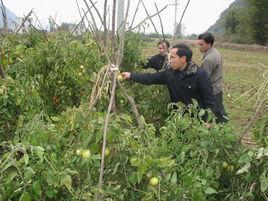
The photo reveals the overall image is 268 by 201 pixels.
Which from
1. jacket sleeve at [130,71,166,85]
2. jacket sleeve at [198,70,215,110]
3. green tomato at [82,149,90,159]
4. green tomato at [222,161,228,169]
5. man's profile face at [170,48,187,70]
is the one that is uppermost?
man's profile face at [170,48,187,70]

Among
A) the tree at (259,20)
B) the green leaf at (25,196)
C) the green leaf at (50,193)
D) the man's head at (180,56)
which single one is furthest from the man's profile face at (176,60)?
the tree at (259,20)

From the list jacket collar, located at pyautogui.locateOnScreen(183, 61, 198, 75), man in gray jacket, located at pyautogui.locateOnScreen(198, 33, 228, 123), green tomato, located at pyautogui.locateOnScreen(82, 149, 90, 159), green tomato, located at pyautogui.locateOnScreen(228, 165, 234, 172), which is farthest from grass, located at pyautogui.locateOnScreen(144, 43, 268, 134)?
green tomato, located at pyautogui.locateOnScreen(82, 149, 90, 159)

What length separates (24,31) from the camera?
5.80 meters

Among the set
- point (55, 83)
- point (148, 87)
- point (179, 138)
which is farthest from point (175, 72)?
point (179, 138)

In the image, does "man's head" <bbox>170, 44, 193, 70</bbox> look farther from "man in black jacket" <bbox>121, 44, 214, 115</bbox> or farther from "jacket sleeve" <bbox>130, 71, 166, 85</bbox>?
"jacket sleeve" <bbox>130, 71, 166, 85</bbox>

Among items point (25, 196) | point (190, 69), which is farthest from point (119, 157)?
point (190, 69)

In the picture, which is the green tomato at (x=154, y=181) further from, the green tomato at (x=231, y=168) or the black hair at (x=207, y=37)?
the black hair at (x=207, y=37)

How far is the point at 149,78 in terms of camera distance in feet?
12.9

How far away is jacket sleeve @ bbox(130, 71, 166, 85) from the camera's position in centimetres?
391

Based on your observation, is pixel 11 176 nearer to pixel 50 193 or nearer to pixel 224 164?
pixel 50 193

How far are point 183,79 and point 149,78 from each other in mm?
288

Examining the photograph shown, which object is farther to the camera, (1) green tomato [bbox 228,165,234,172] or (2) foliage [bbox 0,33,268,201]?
(1) green tomato [bbox 228,165,234,172]

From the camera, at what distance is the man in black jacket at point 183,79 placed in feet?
12.8

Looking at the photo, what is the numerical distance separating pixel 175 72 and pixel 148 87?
532 mm
